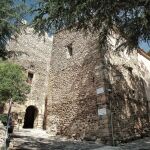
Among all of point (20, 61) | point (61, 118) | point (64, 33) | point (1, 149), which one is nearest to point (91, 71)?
point (61, 118)

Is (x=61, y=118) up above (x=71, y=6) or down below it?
below

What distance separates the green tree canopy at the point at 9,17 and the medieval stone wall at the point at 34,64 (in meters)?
3.75

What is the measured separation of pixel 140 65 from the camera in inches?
530

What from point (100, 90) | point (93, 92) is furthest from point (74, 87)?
point (100, 90)

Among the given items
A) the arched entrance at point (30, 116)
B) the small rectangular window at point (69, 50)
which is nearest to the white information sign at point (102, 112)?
the small rectangular window at point (69, 50)

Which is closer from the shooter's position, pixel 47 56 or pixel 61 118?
pixel 61 118

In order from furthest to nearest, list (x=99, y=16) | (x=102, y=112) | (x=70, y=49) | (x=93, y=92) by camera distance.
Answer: (x=70, y=49)
(x=93, y=92)
(x=102, y=112)
(x=99, y=16)

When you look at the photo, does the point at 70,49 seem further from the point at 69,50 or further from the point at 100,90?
the point at 100,90

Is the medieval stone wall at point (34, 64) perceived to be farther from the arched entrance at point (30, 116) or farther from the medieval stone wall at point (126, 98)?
the medieval stone wall at point (126, 98)

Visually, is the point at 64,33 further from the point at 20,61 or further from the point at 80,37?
the point at 20,61

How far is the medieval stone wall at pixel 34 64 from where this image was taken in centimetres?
1516

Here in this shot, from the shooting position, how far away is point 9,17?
34.6 feet

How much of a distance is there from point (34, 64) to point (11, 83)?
20.2 ft

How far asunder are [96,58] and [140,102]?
11.5 ft
